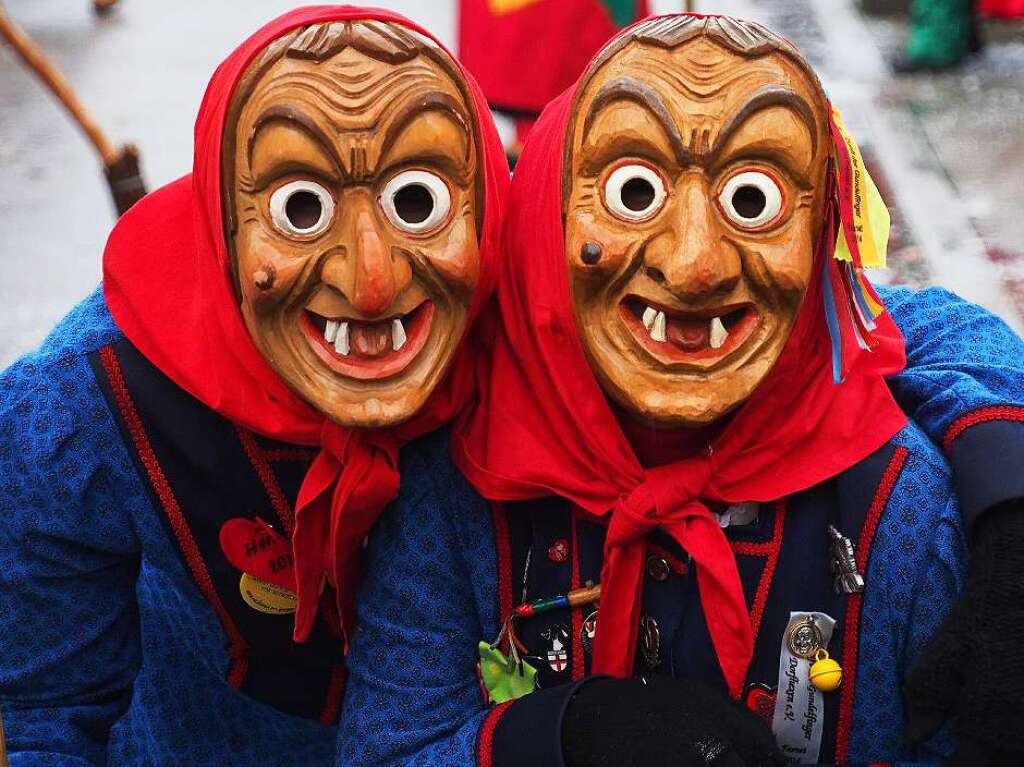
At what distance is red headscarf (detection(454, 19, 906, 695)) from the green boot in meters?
4.39

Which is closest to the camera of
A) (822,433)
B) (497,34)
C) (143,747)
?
(822,433)

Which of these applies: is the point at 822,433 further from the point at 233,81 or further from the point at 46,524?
the point at 46,524

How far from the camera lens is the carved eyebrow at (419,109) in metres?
1.71

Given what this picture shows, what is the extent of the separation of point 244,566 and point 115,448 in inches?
9.4

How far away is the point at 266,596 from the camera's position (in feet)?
6.76

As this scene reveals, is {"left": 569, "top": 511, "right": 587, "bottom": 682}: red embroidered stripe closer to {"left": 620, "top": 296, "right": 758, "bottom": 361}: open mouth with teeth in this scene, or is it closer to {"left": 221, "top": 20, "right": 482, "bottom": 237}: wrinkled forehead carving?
{"left": 620, "top": 296, "right": 758, "bottom": 361}: open mouth with teeth

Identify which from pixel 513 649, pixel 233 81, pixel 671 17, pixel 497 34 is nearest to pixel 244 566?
pixel 513 649

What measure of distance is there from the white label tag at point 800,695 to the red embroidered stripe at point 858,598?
25mm

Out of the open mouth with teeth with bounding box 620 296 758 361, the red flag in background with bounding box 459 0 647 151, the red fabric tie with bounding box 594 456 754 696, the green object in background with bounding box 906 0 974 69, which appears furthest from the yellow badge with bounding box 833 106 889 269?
the green object in background with bounding box 906 0 974 69

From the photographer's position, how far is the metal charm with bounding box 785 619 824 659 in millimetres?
1783

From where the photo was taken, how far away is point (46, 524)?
75.9 inches

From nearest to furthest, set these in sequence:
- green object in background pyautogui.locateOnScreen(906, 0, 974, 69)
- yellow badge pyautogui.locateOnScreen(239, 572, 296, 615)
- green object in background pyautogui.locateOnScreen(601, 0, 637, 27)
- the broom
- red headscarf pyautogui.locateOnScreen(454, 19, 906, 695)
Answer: red headscarf pyautogui.locateOnScreen(454, 19, 906, 695), yellow badge pyautogui.locateOnScreen(239, 572, 296, 615), the broom, green object in background pyautogui.locateOnScreen(601, 0, 637, 27), green object in background pyautogui.locateOnScreen(906, 0, 974, 69)

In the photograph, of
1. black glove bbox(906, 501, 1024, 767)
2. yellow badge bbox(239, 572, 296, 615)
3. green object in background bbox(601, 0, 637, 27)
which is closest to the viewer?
black glove bbox(906, 501, 1024, 767)

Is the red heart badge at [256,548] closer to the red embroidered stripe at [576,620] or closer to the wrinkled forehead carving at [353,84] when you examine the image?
the red embroidered stripe at [576,620]
